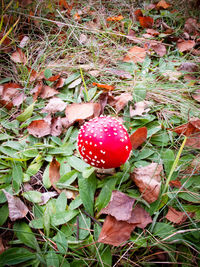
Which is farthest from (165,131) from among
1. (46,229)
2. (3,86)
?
(3,86)

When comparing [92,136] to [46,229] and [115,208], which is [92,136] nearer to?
[115,208]

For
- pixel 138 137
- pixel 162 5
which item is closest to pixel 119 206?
pixel 138 137

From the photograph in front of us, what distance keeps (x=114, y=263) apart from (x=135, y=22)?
369 centimetres

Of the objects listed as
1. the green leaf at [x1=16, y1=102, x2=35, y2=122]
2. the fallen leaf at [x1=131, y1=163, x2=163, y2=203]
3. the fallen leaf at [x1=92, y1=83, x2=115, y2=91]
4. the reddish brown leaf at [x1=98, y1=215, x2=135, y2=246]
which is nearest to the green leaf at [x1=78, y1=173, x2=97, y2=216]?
the reddish brown leaf at [x1=98, y1=215, x2=135, y2=246]

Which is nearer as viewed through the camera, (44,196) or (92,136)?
(92,136)

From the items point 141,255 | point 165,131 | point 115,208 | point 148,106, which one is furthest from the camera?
point 148,106

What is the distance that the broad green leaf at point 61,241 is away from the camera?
120 centimetres

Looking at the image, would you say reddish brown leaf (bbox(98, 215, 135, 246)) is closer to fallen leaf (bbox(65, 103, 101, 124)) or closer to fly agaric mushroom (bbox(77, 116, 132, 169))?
fly agaric mushroom (bbox(77, 116, 132, 169))

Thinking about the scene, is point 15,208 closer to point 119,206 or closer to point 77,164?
point 77,164

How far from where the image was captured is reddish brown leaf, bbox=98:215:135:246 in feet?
3.83

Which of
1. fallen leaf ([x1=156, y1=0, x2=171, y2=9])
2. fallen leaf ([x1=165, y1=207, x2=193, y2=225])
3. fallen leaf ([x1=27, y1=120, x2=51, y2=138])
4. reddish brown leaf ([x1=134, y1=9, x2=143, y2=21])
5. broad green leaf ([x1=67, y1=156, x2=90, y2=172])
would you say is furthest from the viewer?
fallen leaf ([x1=156, y1=0, x2=171, y2=9])

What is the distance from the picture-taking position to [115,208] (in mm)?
1266

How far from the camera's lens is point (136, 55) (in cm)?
265

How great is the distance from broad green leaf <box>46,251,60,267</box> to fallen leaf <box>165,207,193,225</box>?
2.63 ft
